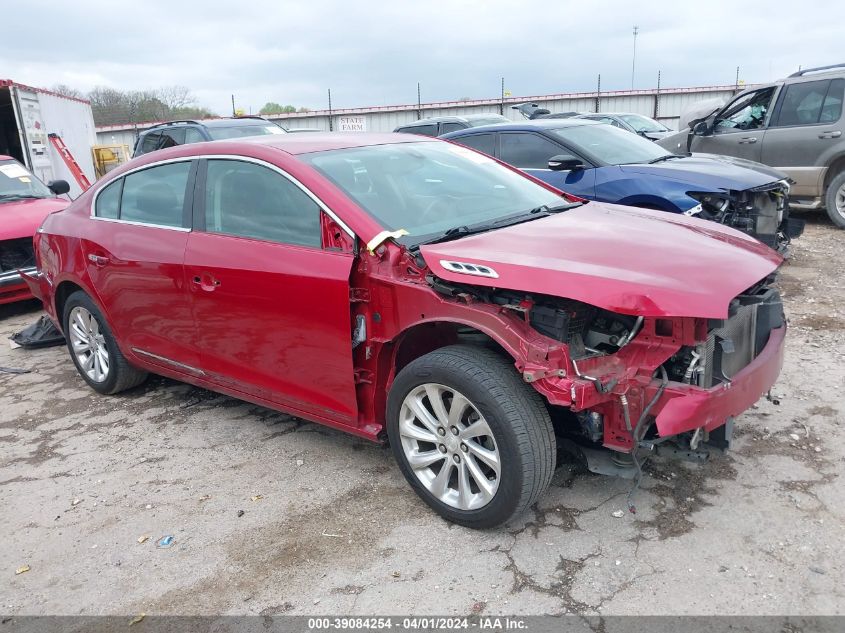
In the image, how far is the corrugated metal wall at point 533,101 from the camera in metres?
23.4

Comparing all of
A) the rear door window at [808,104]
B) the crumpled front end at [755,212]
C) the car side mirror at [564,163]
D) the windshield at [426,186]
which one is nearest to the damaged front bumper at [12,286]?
the windshield at [426,186]

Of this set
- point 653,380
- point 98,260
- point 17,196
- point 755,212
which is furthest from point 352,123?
point 653,380

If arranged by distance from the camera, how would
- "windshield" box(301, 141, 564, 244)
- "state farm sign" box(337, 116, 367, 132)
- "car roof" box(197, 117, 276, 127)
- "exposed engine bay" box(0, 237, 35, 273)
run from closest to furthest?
"windshield" box(301, 141, 564, 244)
"exposed engine bay" box(0, 237, 35, 273)
"car roof" box(197, 117, 276, 127)
"state farm sign" box(337, 116, 367, 132)

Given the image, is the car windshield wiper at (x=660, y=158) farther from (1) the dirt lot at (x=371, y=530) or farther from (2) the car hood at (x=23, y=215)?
(2) the car hood at (x=23, y=215)

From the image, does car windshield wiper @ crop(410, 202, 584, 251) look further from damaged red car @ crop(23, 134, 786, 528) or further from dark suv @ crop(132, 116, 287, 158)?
dark suv @ crop(132, 116, 287, 158)

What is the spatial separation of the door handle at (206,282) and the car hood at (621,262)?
1315 millimetres

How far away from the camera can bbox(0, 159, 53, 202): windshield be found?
26.5 feet

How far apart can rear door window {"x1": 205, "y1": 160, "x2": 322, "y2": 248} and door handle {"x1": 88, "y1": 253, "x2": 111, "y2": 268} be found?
1.05 meters

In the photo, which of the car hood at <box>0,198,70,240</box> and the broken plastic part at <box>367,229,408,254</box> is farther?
the car hood at <box>0,198,70,240</box>

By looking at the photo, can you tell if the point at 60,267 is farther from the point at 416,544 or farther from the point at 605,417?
the point at 605,417

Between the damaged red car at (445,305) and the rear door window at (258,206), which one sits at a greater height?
the rear door window at (258,206)

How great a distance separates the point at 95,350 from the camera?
489 cm

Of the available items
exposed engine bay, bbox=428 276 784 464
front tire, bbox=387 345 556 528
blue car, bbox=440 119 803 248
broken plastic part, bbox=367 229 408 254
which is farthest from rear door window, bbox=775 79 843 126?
front tire, bbox=387 345 556 528

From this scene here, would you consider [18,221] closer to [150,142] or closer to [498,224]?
[150,142]
